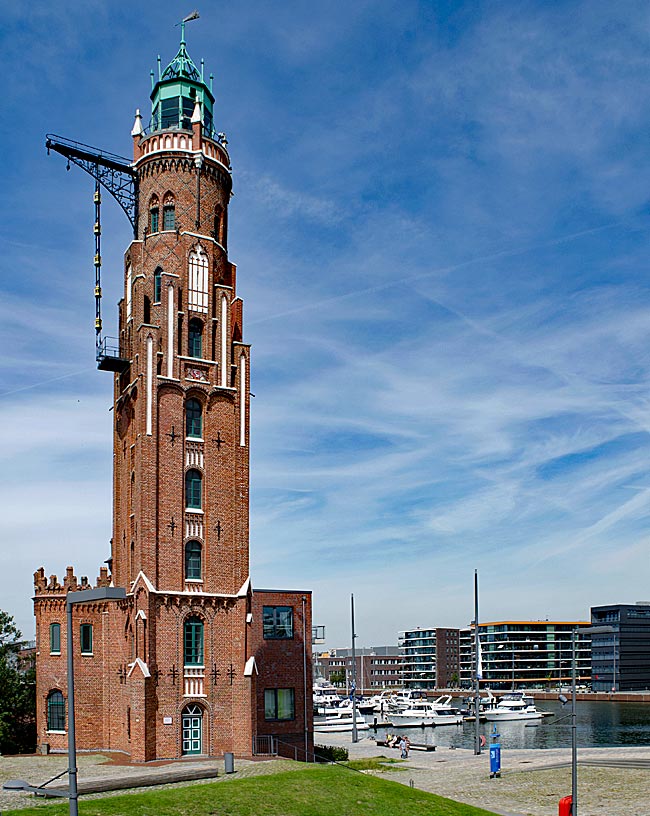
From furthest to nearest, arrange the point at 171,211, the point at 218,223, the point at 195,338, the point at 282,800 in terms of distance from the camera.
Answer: the point at 218,223 → the point at 171,211 → the point at 195,338 → the point at 282,800

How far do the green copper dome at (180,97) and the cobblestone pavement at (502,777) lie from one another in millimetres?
36377

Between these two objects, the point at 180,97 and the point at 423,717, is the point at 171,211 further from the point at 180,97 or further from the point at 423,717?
the point at 423,717

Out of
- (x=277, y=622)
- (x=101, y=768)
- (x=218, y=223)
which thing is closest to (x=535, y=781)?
(x=277, y=622)

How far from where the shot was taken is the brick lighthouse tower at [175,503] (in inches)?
1933

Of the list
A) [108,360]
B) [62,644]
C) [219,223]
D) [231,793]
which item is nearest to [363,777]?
[231,793]

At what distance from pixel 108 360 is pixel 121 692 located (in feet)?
63.8

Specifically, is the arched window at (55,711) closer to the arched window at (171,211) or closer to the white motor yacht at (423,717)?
the arched window at (171,211)

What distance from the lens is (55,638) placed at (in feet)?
181

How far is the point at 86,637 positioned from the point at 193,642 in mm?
8247

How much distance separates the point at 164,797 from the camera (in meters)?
34.1

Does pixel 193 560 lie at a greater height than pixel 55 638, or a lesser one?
greater

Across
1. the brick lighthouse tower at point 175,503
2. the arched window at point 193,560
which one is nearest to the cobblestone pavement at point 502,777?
the brick lighthouse tower at point 175,503

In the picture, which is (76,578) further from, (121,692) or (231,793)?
(231,793)

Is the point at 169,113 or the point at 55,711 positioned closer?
the point at 55,711
